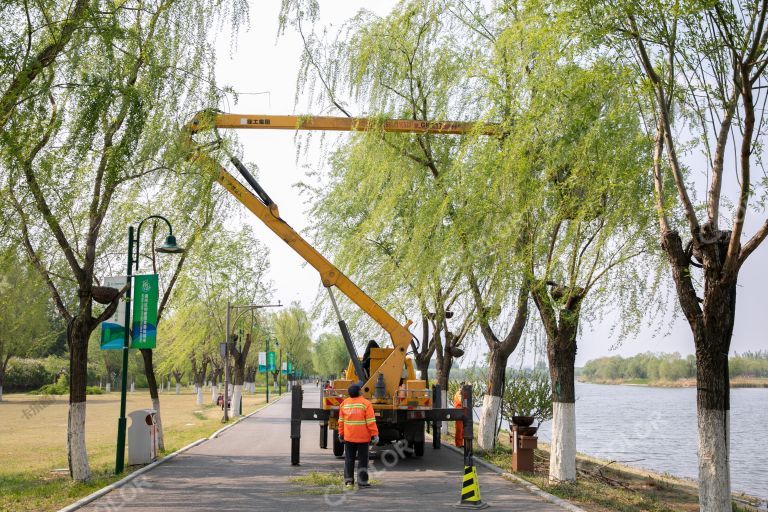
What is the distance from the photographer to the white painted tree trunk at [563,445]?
13.6 m

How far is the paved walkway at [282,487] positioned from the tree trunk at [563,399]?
944mm

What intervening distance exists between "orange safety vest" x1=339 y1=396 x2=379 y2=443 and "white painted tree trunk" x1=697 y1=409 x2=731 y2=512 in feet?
17.1

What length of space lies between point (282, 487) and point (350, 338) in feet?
17.3

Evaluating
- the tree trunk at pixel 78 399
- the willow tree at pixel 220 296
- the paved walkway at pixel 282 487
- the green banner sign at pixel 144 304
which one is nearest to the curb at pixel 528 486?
the paved walkway at pixel 282 487

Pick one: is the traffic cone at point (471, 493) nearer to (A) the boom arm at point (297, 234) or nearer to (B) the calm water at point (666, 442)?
(A) the boom arm at point (297, 234)

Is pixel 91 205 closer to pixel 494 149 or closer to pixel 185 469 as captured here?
pixel 185 469

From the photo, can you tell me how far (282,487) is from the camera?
1305cm

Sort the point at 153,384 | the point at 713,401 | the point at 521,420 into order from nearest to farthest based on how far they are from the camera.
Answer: the point at 713,401 < the point at 521,420 < the point at 153,384

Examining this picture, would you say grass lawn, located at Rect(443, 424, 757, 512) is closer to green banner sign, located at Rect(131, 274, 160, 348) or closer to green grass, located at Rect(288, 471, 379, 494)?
green grass, located at Rect(288, 471, 379, 494)

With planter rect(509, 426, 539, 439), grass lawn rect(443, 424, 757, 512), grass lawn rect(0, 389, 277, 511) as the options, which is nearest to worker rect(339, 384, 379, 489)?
grass lawn rect(443, 424, 757, 512)

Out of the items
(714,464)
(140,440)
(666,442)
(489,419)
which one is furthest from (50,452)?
(666,442)

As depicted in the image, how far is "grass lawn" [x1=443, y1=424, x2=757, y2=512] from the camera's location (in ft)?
39.5

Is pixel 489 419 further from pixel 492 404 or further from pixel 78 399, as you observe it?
pixel 78 399

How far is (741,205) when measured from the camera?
9.13m
